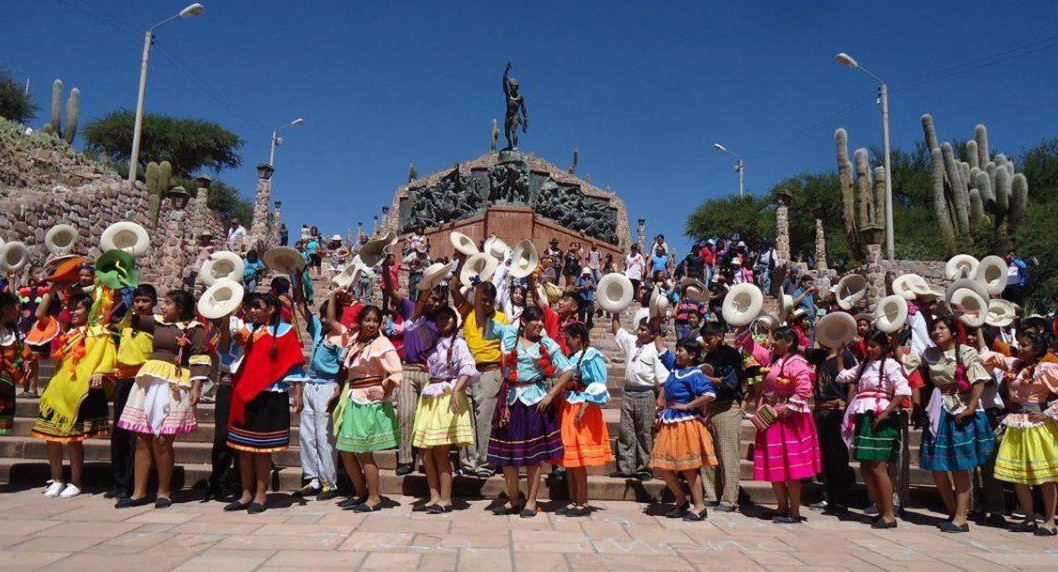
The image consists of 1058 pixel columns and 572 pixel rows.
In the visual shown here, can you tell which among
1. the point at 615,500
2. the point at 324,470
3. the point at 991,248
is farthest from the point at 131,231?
the point at 991,248

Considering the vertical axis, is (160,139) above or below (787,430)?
above

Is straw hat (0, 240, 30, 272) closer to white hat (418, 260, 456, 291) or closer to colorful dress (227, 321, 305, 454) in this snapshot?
colorful dress (227, 321, 305, 454)

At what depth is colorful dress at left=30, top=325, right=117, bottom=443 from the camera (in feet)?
17.4

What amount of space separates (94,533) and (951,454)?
6.33 m

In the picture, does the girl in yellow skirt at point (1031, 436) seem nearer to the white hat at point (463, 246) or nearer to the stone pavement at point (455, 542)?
the stone pavement at point (455, 542)

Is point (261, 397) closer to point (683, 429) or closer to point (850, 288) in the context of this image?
point (683, 429)

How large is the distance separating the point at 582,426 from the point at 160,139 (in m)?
45.1

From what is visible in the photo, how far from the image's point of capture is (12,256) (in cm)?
788

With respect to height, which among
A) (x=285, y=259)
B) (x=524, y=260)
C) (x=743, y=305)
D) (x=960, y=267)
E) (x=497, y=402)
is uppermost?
(x=960, y=267)

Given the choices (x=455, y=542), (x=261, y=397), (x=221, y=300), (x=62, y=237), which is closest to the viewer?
(x=455, y=542)

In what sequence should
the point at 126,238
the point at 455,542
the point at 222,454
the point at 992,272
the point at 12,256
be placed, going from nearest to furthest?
the point at 455,542 < the point at 222,454 < the point at 126,238 < the point at 992,272 < the point at 12,256

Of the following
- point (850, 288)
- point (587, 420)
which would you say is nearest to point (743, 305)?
point (850, 288)

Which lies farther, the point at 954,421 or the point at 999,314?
the point at 999,314

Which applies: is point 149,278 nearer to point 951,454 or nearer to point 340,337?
point 340,337
